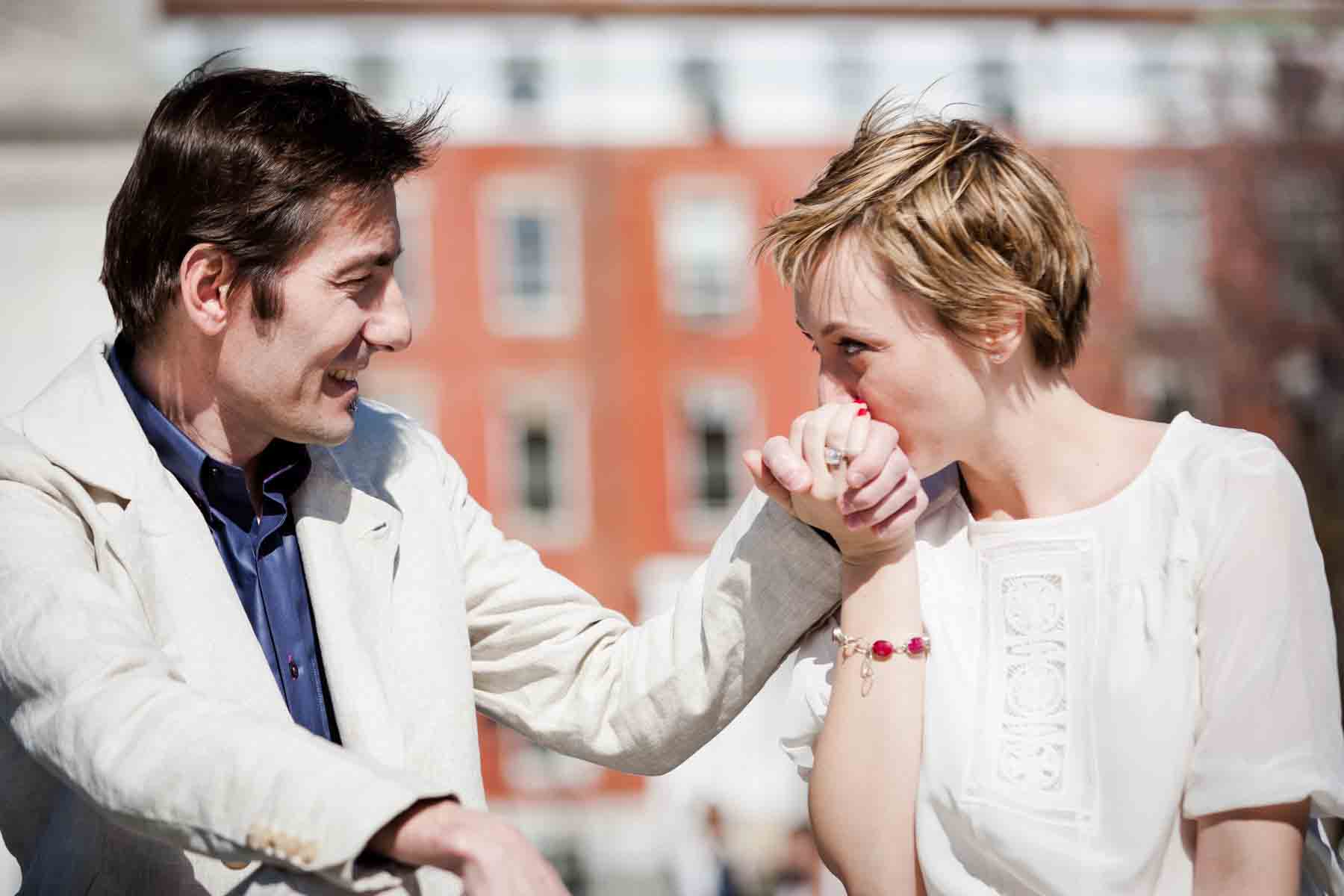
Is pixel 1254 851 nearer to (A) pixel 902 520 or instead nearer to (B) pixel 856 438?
(A) pixel 902 520

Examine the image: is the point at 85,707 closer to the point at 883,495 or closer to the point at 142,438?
the point at 142,438

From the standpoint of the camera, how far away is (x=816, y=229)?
222 centimetres

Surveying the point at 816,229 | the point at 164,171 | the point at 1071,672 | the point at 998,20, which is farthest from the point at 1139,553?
the point at 998,20

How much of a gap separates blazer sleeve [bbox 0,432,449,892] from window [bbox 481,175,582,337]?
23.6 meters

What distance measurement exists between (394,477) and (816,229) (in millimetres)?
830

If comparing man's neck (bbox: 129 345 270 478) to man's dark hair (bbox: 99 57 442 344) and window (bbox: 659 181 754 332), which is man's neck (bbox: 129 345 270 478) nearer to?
man's dark hair (bbox: 99 57 442 344)

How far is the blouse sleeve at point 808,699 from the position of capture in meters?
2.32

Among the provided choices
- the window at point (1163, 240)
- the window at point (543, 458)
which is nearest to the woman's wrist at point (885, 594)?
the window at point (543, 458)

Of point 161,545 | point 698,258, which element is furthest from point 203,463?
point 698,258

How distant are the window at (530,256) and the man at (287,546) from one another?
75.1 ft

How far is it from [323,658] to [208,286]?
57 centimetres

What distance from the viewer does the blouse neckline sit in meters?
2.18

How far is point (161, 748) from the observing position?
5.67ft

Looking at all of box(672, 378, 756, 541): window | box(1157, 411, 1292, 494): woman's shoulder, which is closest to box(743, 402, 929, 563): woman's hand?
box(1157, 411, 1292, 494): woman's shoulder
